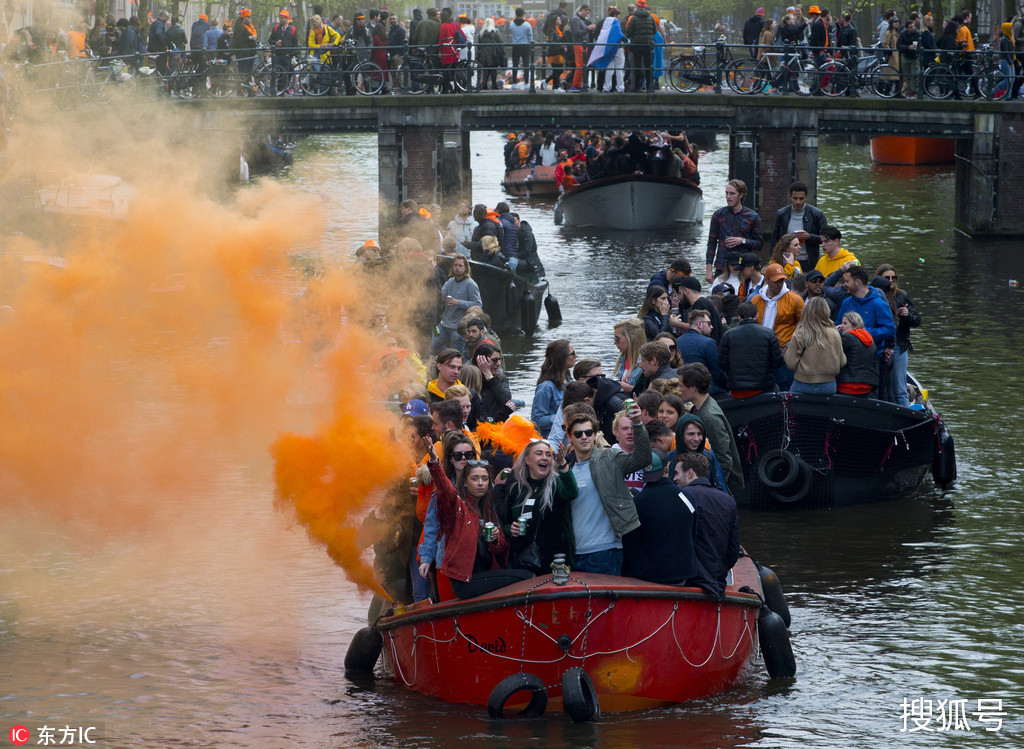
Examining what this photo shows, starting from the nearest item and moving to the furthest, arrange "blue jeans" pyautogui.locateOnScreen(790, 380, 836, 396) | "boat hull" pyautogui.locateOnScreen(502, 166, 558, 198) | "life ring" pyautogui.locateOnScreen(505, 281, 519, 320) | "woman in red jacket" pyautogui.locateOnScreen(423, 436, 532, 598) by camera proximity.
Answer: "woman in red jacket" pyautogui.locateOnScreen(423, 436, 532, 598) < "blue jeans" pyautogui.locateOnScreen(790, 380, 836, 396) < "life ring" pyautogui.locateOnScreen(505, 281, 519, 320) < "boat hull" pyautogui.locateOnScreen(502, 166, 558, 198)

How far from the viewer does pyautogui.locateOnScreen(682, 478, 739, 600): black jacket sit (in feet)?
29.2

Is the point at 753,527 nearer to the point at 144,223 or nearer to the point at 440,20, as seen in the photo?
the point at 144,223

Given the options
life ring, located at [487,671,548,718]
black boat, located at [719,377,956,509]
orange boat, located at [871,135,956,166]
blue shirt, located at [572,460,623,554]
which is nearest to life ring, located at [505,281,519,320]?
black boat, located at [719,377,956,509]

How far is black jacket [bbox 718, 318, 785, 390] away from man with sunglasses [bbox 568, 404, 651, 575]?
191 inches

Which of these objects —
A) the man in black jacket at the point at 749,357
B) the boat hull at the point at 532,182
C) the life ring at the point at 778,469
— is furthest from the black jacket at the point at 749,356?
the boat hull at the point at 532,182

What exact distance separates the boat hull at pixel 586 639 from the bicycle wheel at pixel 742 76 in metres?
25.2

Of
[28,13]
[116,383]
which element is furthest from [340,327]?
[28,13]

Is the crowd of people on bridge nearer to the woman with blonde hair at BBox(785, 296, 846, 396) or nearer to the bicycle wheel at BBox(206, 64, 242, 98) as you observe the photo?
the woman with blonde hair at BBox(785, 296, 846, 396)

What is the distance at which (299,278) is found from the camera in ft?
53.4

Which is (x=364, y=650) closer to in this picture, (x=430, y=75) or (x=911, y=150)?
(x=430, y=75)

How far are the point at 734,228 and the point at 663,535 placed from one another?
8588 mm

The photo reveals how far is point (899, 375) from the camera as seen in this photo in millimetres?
14570

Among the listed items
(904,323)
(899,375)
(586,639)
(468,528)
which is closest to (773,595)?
(586,639)

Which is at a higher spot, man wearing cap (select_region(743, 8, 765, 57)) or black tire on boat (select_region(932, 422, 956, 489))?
man wearing cap (select_region(743, 8, 765, 57))
